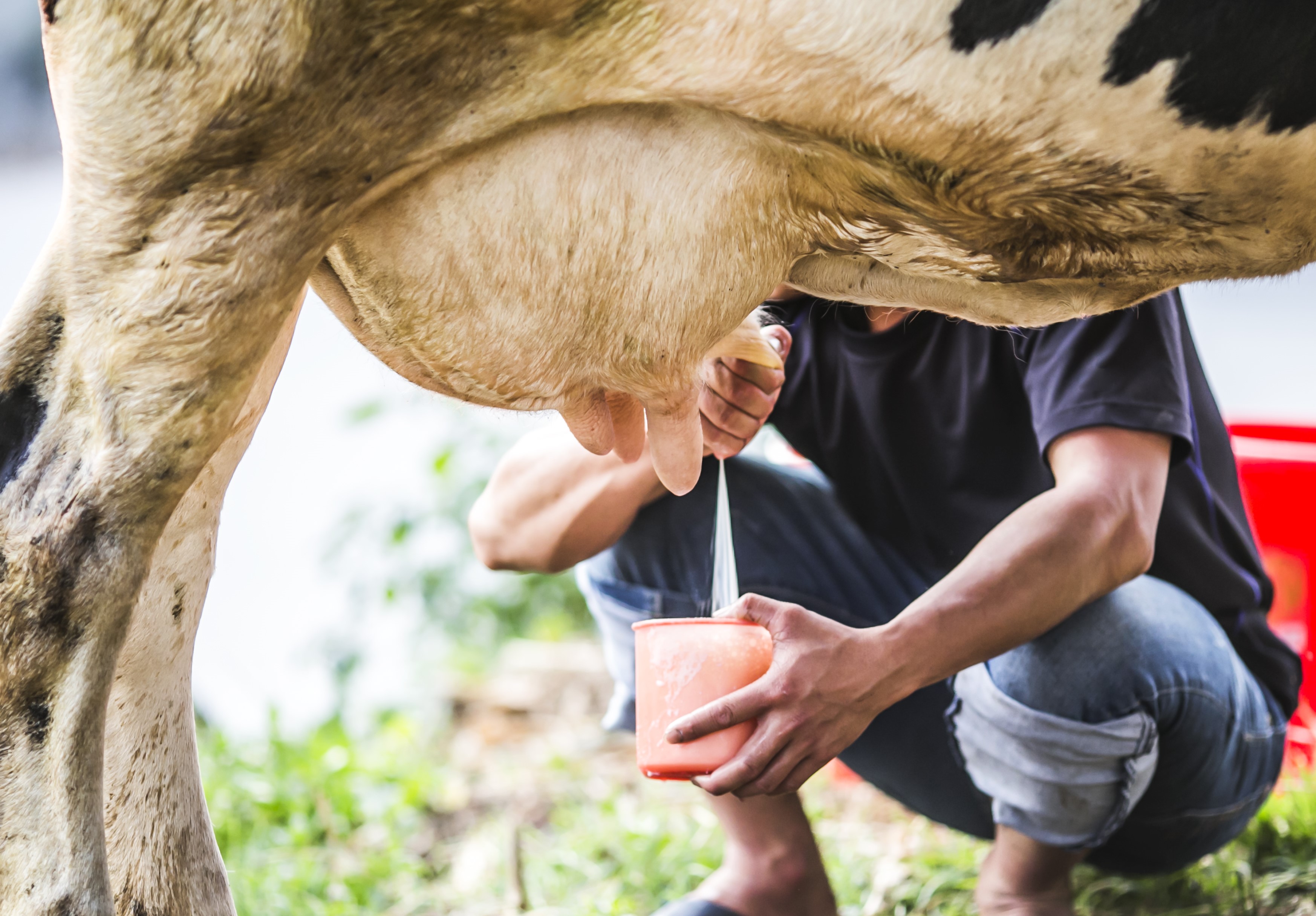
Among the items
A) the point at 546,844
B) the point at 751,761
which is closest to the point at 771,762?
the point at 751,761

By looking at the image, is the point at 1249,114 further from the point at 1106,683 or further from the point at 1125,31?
the point at 1106,683

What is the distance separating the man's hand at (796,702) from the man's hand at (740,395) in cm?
26

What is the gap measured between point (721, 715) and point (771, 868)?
0.61 metres

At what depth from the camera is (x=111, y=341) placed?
2.46 ft

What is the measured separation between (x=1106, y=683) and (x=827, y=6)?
0.84 metres

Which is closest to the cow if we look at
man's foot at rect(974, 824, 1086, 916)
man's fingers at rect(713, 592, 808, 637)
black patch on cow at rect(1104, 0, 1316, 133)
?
black patch on cow at rect(1104, 0, 1316, 133)

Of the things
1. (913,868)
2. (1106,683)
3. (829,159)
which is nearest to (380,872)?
(913,868)

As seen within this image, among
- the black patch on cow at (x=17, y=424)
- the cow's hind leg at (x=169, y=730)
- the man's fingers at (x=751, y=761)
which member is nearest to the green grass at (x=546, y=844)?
the man's fingers at (x=751, y=761)

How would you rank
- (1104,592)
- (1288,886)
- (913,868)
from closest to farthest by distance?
1. (1104,592)
2. (1288,886)
3. (913,868)

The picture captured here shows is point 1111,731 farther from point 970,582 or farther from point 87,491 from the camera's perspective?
point 87,491

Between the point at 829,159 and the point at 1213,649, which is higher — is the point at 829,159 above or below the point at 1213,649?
above

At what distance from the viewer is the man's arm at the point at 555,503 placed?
1.44 metres

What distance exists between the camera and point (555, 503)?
1459 millimetres

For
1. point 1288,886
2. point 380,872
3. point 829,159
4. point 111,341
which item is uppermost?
point 829,159
